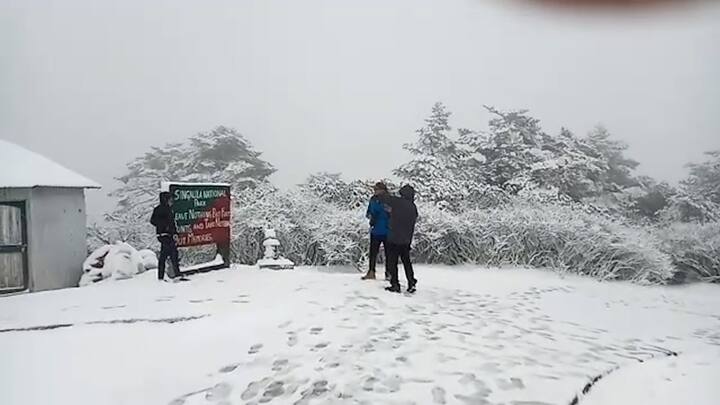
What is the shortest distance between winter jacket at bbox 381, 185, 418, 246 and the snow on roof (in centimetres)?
125

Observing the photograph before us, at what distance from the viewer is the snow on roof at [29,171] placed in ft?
5.66

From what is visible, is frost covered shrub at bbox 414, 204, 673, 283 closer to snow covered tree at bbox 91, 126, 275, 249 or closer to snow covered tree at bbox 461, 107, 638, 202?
snow covered tree at bbox 461, 107, 638, 202

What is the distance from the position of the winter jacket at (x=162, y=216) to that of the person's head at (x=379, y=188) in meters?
0.90

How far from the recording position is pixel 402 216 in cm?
228

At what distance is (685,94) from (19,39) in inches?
96.0

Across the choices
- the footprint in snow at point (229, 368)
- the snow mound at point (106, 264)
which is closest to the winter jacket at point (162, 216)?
the snow mound at point (106, 264)

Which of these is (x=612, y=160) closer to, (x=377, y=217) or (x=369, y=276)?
(x=377, y=217)

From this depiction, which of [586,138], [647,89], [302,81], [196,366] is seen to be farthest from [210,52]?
[647,89]

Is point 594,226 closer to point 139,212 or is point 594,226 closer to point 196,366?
point 196,366

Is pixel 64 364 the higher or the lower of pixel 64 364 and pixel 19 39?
the lower

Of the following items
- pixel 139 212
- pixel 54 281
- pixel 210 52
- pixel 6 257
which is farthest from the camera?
pixel 139 212

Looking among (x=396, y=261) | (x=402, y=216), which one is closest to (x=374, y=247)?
(x=396, y=261)

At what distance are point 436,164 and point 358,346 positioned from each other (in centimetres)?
86

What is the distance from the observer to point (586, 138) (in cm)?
201
